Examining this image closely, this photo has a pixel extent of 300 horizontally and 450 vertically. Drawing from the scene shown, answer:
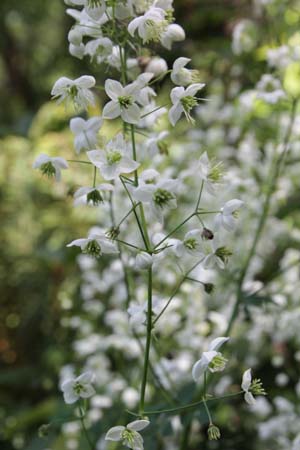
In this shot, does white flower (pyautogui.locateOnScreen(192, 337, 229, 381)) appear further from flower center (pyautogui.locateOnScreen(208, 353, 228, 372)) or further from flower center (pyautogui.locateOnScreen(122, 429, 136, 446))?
flower center (pyautogui.locateOnScreen(122, 429, 136, 446))

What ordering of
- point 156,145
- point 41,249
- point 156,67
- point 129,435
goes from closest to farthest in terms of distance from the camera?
point 129,435, point 156,67, point 156,145, point 41,249

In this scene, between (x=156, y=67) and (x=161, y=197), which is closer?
(x=161, y=197)

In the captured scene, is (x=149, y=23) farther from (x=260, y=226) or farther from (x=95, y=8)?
(x=260, y=226)

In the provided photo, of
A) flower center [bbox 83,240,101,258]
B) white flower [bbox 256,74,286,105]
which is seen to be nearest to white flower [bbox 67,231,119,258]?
flower center [bbox 83,240,101,258]

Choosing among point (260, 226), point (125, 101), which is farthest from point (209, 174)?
point (260, 226)

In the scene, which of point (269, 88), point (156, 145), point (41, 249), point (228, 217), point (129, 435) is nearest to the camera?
point (129, 435)

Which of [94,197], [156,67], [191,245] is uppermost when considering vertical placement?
[156,67]

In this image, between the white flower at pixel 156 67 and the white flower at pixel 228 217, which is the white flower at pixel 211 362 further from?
the white flower at pixel 156 67

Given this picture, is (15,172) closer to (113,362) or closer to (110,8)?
(113,362)
